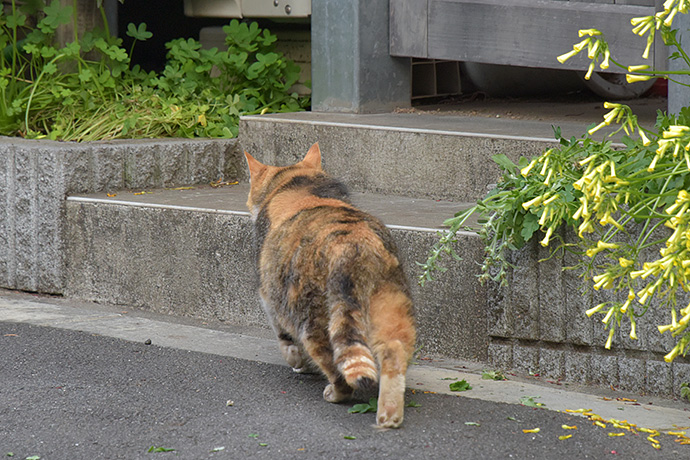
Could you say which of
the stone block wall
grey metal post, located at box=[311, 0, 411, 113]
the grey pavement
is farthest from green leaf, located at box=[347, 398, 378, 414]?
grey metal post, located at box=[311, 0, 411, 113]

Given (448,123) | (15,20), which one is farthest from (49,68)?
(448,123)

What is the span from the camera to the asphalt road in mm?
3170

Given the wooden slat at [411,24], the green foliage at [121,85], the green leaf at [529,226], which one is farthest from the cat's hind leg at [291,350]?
the wooden slat at [411,24]

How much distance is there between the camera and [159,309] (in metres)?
5.26

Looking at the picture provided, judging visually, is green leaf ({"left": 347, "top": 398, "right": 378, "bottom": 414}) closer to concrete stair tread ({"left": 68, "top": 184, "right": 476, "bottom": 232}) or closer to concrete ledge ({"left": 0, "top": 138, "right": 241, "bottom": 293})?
concrete stair tread ({"left": 68, "top": 184, "right": 476, "bottom": 232})

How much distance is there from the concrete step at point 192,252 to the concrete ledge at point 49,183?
0.10 m

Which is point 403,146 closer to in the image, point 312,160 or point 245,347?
point 312,160

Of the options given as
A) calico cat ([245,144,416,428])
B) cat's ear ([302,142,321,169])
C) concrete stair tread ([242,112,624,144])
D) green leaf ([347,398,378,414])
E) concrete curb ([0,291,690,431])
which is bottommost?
concrete curb ([0,291,690,431])

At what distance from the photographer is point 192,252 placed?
5.11 metres

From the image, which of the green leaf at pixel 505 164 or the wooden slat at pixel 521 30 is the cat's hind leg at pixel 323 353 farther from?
the wooden slat at pixel 521 30

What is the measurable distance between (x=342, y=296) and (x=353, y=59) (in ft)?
10.2

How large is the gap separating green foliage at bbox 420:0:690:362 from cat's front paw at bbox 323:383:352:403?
60cm

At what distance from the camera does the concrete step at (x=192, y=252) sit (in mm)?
4359

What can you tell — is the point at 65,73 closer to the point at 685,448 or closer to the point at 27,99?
the point at 27,99
